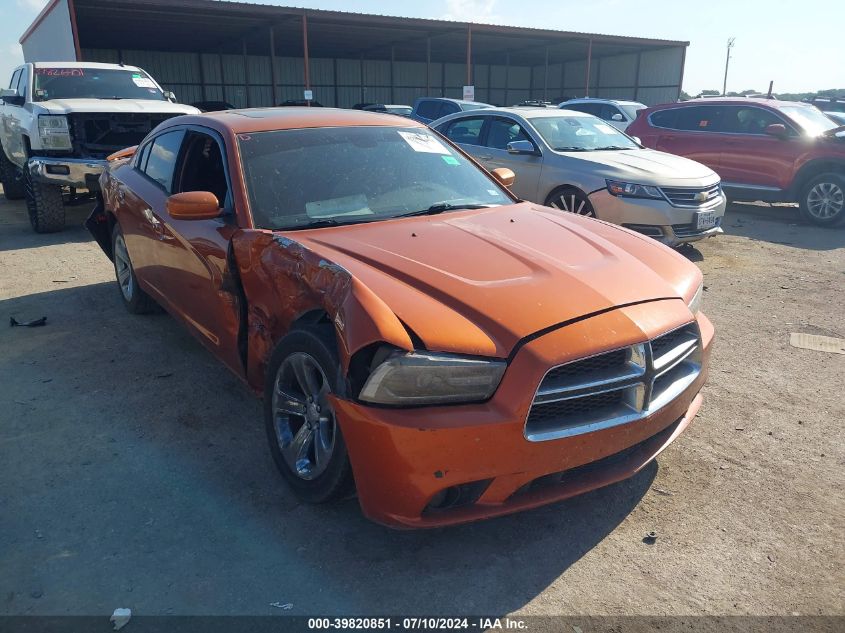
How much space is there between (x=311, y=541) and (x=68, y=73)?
950cm

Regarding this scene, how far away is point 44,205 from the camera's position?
8.66 metres

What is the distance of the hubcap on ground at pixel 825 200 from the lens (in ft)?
31.1

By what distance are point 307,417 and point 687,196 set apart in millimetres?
5761

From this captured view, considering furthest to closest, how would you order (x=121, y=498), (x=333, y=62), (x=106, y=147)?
(x=333, y=62) < (x=106, y=147) < (x=121, y=498)

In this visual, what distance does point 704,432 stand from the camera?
357 centimetres

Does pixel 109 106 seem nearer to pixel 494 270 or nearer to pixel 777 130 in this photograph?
pixel 494 270

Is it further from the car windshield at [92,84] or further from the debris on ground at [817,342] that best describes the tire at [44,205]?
the debris on ground at [817,342]

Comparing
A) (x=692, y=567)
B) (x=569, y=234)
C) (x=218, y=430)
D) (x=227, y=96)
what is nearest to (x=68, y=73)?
(x=218, y=430)

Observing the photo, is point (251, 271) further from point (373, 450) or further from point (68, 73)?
point (68, 73)

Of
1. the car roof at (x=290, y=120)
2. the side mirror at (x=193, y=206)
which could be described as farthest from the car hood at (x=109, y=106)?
the side mirror at (x=193, y=206)

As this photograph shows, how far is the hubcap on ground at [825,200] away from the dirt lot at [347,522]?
20.2 ft

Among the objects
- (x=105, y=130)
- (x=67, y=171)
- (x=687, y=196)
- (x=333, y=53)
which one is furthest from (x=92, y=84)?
(x=333, y=53)

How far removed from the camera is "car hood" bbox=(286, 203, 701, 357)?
243cm

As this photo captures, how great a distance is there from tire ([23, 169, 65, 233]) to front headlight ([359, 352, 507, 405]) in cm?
809
